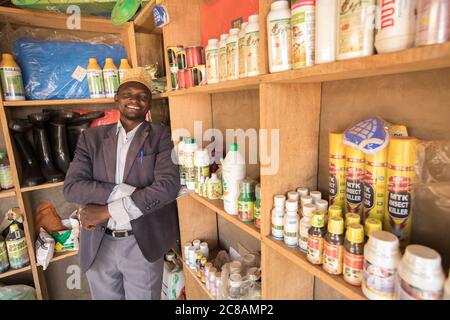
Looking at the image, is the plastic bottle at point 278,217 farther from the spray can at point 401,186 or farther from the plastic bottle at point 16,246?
the plastic bottle at point 16,246

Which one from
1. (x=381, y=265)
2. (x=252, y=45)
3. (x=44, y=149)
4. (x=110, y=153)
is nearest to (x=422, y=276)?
(x=381, y=265)

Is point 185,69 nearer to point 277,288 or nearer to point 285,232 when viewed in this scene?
point 285,232

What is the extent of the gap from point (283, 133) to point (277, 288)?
1.71 ft

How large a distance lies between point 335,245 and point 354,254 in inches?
1.8

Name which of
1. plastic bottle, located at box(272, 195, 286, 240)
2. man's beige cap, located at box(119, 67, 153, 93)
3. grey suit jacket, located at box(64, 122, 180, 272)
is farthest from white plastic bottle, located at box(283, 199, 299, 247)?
man's beige cap, located at box(119, 67, 153, 93)

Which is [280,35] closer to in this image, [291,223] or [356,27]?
[356,27]

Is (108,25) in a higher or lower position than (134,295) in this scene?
higher

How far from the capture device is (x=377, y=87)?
668mm

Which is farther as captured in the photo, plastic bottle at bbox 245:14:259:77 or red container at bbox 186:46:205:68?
red container at bbox 186:46:205:68

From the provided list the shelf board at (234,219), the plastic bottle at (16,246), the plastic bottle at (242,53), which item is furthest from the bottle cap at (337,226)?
the plastic bottle at (16,246)

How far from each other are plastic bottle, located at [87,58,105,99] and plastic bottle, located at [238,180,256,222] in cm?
135

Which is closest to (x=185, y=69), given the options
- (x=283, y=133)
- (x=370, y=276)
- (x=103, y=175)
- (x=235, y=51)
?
(x=235, y=51)

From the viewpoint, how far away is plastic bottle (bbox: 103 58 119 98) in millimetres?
1719

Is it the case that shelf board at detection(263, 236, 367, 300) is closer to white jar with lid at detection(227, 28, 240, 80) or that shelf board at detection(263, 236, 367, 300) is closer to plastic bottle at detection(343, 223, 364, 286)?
plastic bottle at detection(343, 223, 364, 286)
